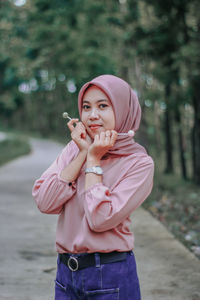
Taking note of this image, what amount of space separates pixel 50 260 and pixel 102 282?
301cm

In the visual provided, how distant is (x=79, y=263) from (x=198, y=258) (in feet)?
10.7

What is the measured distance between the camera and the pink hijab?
2223mm

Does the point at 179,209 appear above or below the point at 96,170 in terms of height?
below

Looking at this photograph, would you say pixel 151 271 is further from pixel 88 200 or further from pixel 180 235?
pixel 88 200

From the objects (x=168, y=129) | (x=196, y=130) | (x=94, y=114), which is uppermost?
(x=94, y=114)

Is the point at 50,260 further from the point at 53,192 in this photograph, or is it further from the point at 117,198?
the point at 117,198

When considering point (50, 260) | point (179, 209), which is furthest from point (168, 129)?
point (50, 260)

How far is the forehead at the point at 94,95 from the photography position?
7.38 ft

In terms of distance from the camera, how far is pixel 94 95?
2266 millimetres

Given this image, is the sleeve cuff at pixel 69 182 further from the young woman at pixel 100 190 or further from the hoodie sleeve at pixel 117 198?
the hoodie sleeve at pixel 117 198

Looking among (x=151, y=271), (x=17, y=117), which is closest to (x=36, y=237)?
(x=151, y=271)

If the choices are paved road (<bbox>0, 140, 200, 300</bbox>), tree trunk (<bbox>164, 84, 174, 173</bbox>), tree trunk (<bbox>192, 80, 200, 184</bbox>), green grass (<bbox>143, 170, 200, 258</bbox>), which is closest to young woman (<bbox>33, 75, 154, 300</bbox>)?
paved road (<bbox>0, 140, 200, 300</bbox>)

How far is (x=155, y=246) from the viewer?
18.2 feet

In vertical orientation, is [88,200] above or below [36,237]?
above
